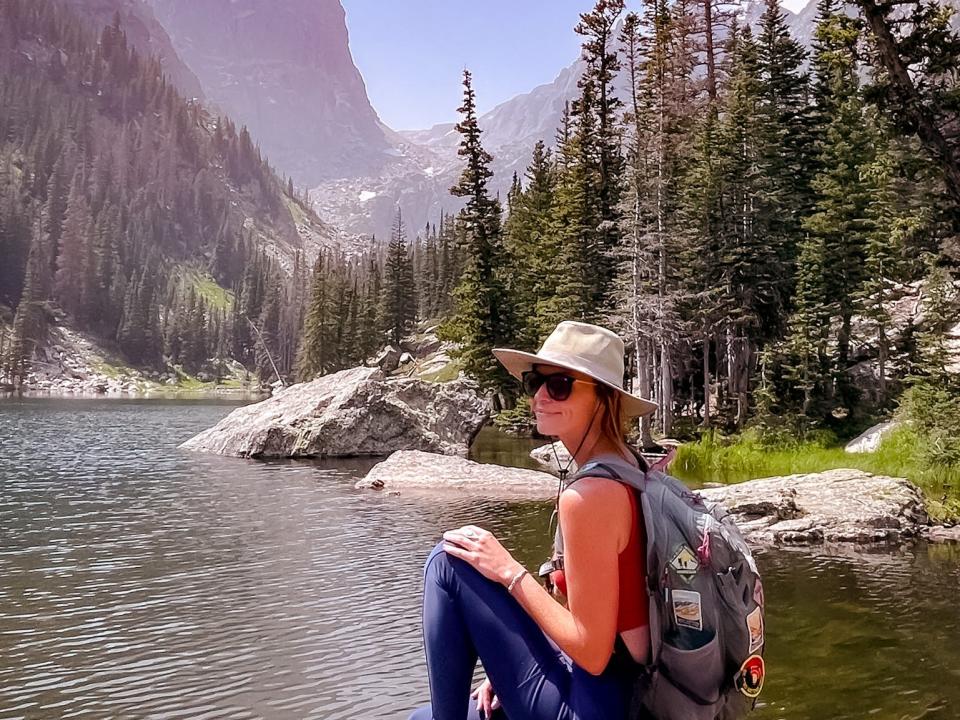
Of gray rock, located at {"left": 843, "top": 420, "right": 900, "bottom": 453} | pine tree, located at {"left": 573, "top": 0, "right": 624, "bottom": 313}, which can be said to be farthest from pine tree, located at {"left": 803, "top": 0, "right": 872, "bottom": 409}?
pine tree, located at {"left": 573, "top": 0, "right": 624, "bottom": 313}

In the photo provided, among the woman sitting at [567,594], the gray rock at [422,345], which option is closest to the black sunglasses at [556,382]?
the woman sitting at [567,594]

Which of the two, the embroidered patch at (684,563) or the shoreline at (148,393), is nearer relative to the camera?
the embroidered patch at (684,563)

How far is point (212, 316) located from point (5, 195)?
145 feet

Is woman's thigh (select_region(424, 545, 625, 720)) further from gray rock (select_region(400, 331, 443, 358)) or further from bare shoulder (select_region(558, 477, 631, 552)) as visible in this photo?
gray rock (select_region(400, 331, 443, 358))

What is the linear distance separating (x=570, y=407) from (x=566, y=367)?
7.7 inches

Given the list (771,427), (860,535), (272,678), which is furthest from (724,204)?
(272,678)

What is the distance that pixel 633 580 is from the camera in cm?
296

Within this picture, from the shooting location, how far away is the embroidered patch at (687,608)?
284 cm

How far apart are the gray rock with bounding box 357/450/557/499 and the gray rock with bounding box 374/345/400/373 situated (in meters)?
54.4

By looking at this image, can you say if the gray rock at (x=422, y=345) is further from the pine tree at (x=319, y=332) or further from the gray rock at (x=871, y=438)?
the gray rock at (x=871, y=438)

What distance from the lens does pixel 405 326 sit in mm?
86562

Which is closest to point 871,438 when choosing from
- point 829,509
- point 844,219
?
point 844,219

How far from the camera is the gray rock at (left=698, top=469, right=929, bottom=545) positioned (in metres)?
14.3

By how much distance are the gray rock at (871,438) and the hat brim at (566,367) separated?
21144 millimetres
